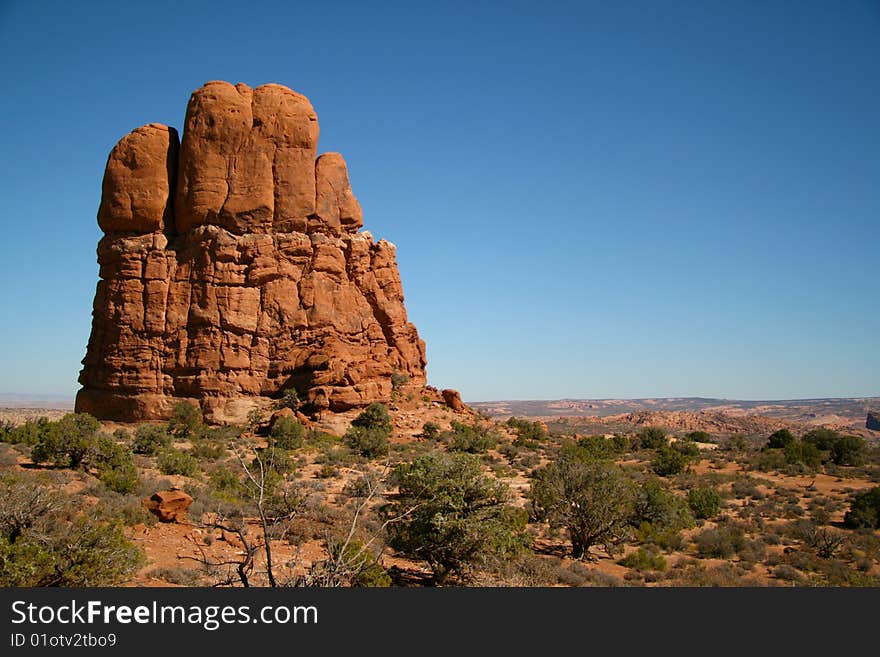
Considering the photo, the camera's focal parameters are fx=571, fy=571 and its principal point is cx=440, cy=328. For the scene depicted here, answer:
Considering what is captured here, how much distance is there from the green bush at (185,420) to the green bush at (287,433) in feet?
15.1

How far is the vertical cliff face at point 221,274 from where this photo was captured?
34531 mm

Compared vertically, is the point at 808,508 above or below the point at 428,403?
below

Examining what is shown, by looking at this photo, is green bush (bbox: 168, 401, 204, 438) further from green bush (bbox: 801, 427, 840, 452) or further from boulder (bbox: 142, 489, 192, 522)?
green bush (bbox: 801, 427, 840, 452)

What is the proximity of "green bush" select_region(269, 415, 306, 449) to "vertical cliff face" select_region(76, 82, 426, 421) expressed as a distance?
10.9 feet

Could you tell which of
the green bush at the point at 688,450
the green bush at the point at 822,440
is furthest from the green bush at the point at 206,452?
the green bush at the point at 822,440

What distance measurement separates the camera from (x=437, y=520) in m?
11.5

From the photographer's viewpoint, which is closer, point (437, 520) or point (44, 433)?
point (437, 520)

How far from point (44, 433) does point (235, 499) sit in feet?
22.5

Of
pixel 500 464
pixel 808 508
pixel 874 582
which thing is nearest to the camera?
pixel 874 582

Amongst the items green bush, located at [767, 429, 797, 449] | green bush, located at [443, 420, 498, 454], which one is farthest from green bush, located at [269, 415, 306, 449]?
green bush, located at [767, 429, 797, 449]

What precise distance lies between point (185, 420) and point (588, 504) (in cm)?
2520

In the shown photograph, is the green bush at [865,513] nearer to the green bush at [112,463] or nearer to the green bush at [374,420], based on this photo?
the green bush at [112,463]

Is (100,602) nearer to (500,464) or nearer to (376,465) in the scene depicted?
(376,465)

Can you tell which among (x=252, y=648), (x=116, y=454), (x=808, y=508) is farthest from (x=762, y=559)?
(x=116, y=454)
